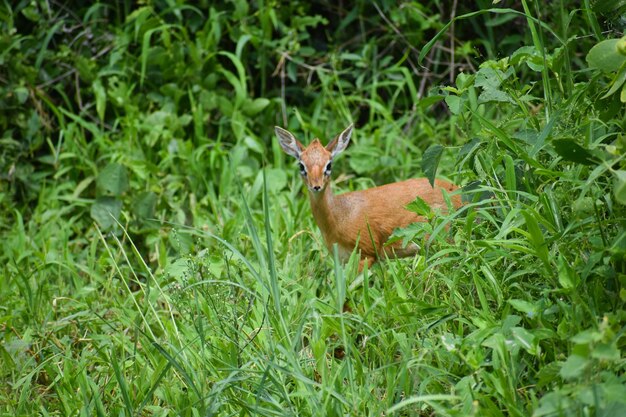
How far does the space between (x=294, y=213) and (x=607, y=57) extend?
245 cm

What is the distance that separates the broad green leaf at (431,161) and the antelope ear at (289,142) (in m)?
1.35

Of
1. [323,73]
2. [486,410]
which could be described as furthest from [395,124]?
[486,410]

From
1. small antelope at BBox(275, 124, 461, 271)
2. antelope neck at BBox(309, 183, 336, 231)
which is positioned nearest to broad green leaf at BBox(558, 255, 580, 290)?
small antelope at BBox(275, 124, 461, 271)

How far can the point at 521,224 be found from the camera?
126 inches

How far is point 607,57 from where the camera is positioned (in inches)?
111

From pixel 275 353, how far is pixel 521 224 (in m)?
0.95

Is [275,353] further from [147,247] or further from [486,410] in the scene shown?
[147,247]

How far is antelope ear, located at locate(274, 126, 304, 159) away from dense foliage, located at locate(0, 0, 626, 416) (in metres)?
0.39

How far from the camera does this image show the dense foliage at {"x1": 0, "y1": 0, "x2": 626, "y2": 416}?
9.69 feet

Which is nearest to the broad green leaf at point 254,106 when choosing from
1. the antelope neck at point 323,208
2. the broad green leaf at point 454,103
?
the antelope neck at point 323,208

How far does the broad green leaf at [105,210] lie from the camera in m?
5.13

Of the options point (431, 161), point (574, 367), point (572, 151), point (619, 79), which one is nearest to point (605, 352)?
point (574, 367)

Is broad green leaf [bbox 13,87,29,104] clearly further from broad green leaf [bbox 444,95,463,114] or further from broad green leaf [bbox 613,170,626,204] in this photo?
broad green leaf [bbox 613,170,626,204]

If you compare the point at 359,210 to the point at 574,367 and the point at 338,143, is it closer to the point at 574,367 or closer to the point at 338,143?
the point at 338,143
